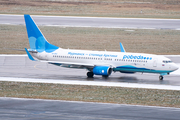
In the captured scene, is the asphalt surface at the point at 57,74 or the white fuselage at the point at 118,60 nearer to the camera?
the white fuselage at the point at 118,60

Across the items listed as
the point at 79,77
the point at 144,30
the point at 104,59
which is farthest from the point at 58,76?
the point at 144,30

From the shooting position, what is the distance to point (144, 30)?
86.5m

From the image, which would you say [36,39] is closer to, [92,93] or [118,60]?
[118,60]

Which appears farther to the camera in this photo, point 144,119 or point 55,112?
point 55,112

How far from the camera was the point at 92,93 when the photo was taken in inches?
1302

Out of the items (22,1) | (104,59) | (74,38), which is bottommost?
(104,59)

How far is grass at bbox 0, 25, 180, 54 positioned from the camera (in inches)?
2667

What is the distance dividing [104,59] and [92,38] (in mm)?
36395

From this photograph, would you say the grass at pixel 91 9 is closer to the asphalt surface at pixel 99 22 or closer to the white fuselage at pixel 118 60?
the asphalt surface at pixel 99 22

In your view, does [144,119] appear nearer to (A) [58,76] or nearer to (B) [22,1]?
(A) [58,76]

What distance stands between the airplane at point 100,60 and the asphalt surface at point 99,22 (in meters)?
46.5

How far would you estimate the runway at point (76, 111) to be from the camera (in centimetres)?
2381

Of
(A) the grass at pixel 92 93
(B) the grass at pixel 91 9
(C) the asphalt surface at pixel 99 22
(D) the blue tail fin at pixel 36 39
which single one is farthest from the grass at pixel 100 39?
(A) the grass at pixel 92 93

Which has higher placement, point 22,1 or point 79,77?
point 22,1
